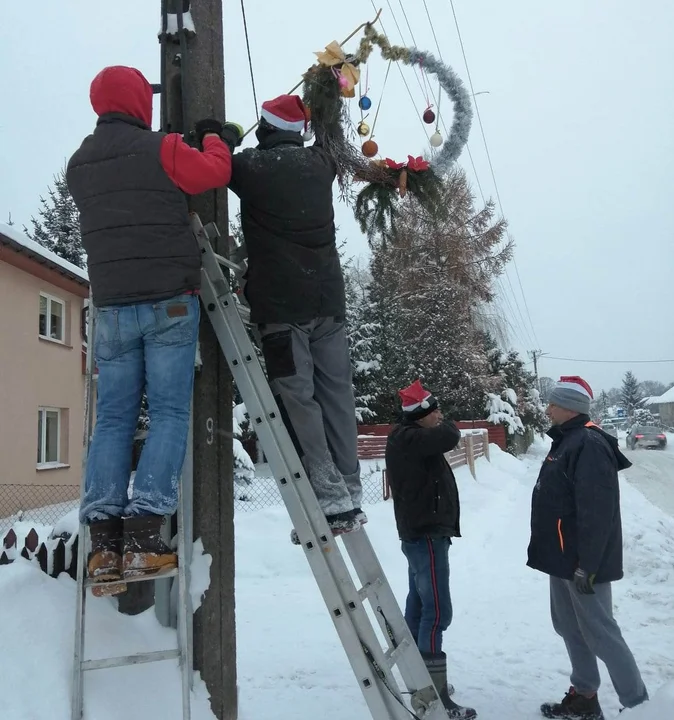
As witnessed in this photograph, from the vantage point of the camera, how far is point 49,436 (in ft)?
52.1

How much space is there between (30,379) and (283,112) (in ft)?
43.8

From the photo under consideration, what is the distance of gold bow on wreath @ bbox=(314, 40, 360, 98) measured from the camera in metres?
3.71

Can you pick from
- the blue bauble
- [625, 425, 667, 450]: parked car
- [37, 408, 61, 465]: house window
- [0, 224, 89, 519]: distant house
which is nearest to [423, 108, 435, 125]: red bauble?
the blue bauble

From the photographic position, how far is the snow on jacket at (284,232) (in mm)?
2828

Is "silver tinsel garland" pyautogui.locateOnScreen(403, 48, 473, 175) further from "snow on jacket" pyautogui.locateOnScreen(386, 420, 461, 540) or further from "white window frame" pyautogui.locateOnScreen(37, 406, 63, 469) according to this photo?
"white window frame" pyautogui.locateOnScreen(37, 406, 63, 469)

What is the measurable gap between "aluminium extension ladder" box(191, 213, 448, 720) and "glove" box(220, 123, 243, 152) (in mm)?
349

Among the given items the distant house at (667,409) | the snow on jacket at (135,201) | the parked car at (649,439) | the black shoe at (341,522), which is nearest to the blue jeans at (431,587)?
the black shoe at (341,522)

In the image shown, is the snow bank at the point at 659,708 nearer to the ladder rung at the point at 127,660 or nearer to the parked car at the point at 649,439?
the ladder rung at the point at 127,660

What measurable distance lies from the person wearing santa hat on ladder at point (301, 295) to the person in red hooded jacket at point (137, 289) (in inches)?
11.3

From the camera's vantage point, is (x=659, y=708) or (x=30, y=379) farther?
(x=30, y=379)

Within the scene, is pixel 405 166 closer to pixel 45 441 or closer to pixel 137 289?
pixel 137 289

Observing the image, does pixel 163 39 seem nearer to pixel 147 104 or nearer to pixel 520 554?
pixel 147 104

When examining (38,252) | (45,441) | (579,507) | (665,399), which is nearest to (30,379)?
(45,441)

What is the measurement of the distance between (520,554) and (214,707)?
627 cm
